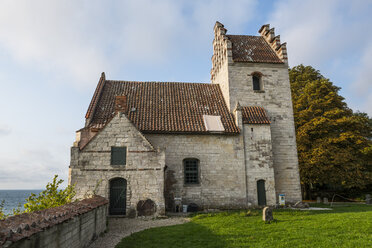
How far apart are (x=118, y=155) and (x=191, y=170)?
17.7 feet

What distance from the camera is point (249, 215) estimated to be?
13656 millimetres

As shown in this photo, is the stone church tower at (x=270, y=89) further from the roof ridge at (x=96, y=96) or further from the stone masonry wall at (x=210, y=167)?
the roof ridge at (x=96, y=96)

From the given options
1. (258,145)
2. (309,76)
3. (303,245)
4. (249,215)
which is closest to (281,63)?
(258,145)

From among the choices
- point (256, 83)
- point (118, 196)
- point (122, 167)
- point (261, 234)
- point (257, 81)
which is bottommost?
point (261, 234)

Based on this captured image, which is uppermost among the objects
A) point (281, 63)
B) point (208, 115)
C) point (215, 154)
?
point (281, 63)

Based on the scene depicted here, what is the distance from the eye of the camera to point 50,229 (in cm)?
540

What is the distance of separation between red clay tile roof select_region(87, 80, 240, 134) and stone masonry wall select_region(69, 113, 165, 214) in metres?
2.65

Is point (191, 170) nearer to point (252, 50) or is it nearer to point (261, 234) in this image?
point (261, 234)

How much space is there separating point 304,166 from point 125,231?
19.3 meters

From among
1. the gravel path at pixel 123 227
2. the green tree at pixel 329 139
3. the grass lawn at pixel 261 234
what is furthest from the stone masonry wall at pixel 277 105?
the gravel path at pixel 123 227

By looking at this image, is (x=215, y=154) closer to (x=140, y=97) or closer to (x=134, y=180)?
(x=134, y=180)

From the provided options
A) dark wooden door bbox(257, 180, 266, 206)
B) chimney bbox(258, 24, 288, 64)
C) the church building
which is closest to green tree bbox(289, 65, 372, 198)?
the church building

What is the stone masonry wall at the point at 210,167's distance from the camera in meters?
17.3

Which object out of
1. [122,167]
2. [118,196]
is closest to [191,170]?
[122,167]
